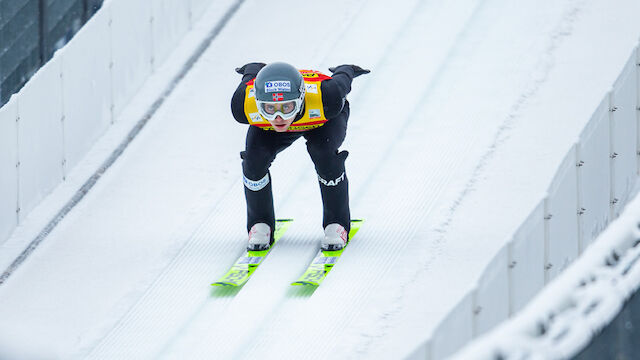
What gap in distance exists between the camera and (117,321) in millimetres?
8352

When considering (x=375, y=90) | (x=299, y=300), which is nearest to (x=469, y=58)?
(x=375, y=90)

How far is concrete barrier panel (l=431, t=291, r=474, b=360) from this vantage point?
5629 mm

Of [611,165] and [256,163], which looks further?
[256,163]

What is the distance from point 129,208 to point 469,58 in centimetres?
300

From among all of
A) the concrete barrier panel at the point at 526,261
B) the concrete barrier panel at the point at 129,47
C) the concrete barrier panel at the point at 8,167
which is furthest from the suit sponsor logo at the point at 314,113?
the concrete barrier panel at the point at 129,47

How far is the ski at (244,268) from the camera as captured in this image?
855 centimetres

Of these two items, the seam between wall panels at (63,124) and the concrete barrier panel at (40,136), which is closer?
the concrete barrier panel at (40,136)

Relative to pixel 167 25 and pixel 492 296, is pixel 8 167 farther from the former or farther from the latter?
pixel 492 296

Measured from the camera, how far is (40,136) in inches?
383

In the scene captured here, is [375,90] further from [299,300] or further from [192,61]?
[299,300]

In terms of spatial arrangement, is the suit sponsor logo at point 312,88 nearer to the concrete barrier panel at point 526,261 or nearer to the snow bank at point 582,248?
the snow bank at point 582,248

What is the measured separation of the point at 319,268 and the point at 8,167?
6.96ft

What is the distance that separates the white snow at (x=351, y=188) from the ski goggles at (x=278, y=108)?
3.27ft

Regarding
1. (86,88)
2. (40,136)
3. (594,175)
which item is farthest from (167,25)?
(594,175)
